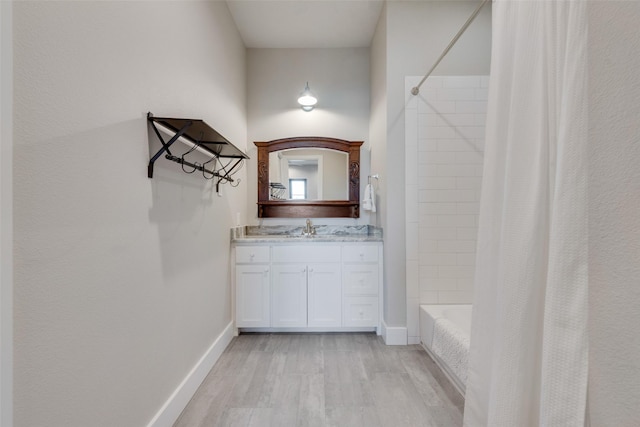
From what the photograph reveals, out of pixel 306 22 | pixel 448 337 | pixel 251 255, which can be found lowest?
pixel 448 337

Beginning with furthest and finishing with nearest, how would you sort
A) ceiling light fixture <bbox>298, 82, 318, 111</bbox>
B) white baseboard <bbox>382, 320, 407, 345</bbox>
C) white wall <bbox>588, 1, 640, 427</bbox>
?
ceiling light fixture <bbox>298, 82, 318, 111</bbox>
white baseboard <bbox>382, 320, 407, 345</bbox>
white wall <bbox>588, 1, 640, 427</bbox>

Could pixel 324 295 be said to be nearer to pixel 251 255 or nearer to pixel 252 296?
pixel 252 296

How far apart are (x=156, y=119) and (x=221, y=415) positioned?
1.56m

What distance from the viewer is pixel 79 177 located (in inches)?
36.2

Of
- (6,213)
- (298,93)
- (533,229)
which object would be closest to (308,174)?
(298,93)

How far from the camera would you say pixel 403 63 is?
2.41m

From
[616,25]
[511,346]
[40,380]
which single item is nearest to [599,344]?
[511,346]

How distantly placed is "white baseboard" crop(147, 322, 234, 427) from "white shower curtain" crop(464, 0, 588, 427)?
4.53 ft

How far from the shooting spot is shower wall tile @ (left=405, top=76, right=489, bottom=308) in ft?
7.92

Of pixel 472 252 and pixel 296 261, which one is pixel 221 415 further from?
pixel 472 252

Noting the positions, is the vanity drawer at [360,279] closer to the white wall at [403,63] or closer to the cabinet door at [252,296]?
the white wall at [403,63]

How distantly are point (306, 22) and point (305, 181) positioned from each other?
59.6 inches

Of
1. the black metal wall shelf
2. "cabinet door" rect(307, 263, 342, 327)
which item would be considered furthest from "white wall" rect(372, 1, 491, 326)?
the black metal wall shelf

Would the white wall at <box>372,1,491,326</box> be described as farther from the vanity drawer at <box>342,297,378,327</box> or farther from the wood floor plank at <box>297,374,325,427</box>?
the wood floor plank at <box>297,374,325,427</box>
